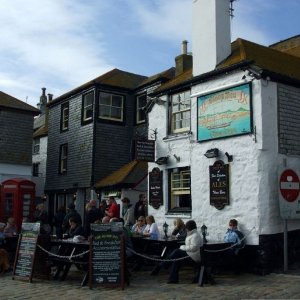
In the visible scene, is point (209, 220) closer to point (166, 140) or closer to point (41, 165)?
point (166, 140)

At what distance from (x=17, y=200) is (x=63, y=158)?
15.5 feet

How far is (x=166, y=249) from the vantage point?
11.0 meters

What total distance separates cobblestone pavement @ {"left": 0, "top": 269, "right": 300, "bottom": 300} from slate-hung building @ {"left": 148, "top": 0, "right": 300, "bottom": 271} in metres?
1.14

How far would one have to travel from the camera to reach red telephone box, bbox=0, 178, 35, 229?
64.0ft

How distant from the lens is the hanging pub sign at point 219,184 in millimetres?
12117

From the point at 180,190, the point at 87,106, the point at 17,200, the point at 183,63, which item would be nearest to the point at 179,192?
the point at 180,190

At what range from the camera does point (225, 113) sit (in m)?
12.4

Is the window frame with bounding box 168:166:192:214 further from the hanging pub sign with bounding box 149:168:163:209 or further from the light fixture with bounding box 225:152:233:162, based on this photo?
the light fixture with bounding box 225:152:233:162

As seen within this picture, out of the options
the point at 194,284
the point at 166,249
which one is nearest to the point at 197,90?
the point at 166,249

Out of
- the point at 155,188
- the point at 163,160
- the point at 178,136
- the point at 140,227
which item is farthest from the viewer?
the point at 155,188

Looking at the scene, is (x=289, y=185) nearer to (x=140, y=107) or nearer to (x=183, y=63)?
(x=183, y=63)

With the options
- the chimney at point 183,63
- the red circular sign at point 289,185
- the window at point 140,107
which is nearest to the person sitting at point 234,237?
the red circular sign at point 289,185

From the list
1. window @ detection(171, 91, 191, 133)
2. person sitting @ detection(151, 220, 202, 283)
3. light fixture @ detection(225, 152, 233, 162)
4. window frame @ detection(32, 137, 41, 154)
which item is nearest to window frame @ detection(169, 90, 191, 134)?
window @ detection(171, 91, 191, 133)

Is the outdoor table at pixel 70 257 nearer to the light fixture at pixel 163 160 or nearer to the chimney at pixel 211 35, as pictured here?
the light fixture at pixel 163 160
